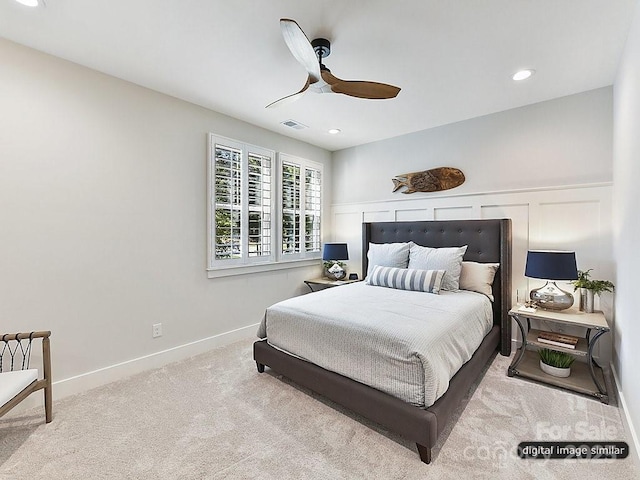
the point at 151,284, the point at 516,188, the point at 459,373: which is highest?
the point at 516,188

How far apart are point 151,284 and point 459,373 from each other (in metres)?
2.74

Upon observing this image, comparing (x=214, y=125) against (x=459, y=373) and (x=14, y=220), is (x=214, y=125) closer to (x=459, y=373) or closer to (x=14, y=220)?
(x=14, y=220)

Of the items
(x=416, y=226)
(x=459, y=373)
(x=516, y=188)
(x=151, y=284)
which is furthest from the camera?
(x=416, y=226)

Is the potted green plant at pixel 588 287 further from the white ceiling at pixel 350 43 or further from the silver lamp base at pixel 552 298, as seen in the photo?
the white ceiling at pixel 350 43

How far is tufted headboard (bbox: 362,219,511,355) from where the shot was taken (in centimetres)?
313

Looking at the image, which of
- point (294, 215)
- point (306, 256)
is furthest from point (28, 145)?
point (306, 256)

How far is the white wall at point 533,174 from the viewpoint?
2.79 meters

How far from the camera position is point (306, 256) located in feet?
14.7

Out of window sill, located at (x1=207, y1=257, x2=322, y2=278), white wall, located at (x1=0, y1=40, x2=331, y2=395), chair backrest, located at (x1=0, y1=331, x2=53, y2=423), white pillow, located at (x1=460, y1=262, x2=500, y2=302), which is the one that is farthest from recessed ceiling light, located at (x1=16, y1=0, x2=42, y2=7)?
white pillow, located at (x1=460, y1=262, x2=500, y2=302)

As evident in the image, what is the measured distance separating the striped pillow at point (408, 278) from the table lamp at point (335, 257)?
0.86 m

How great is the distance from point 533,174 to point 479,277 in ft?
3.99

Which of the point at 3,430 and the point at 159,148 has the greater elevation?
the point at 159,148

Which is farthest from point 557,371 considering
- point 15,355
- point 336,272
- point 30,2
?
point 30,2

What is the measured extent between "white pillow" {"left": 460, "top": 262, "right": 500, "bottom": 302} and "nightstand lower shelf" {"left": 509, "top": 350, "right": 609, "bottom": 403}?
2.13 ft
